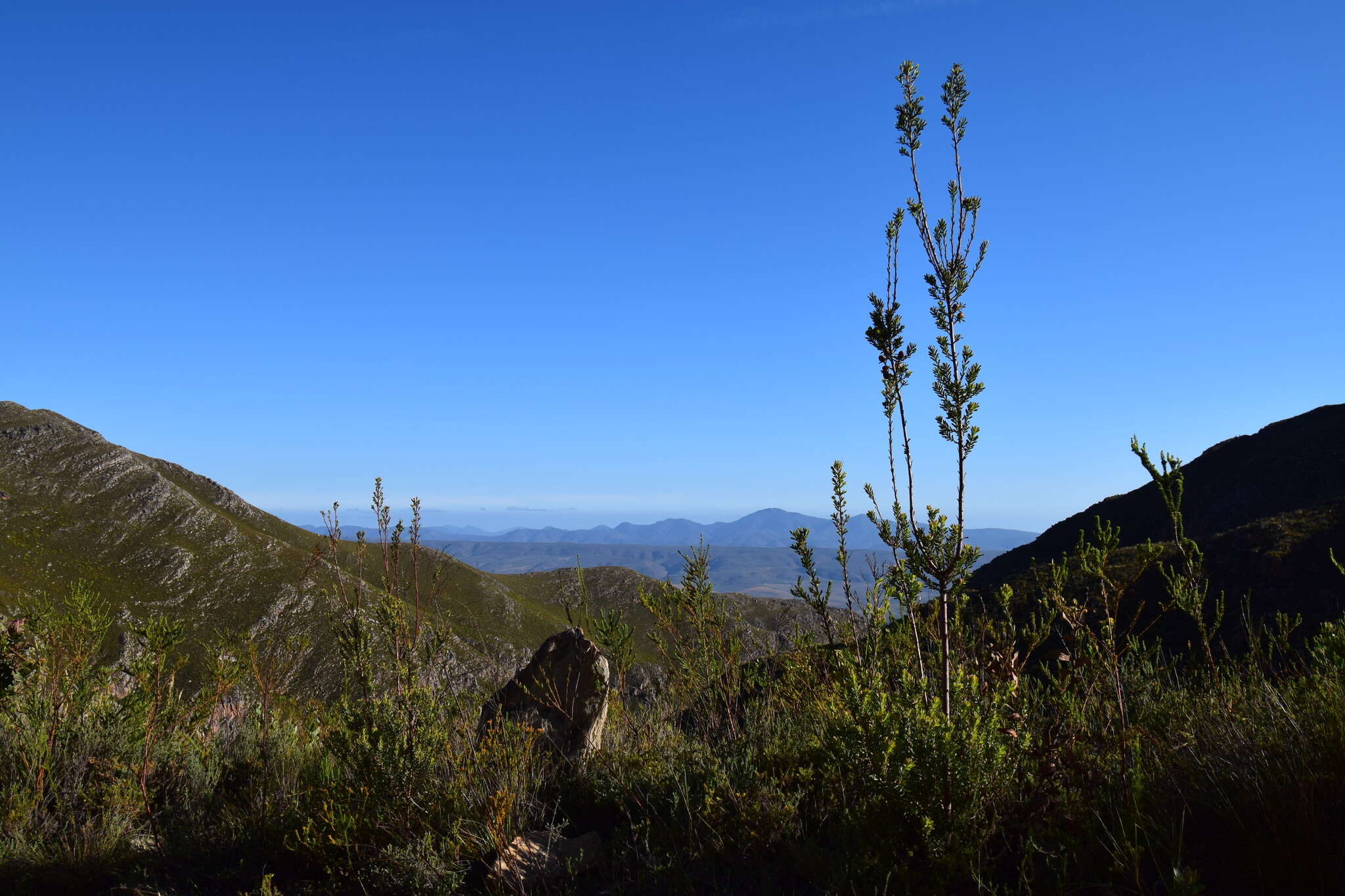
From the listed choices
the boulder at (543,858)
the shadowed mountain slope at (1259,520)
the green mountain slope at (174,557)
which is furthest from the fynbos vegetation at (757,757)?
the green mountain slope at (174,557)

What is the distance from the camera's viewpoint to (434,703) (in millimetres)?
4539

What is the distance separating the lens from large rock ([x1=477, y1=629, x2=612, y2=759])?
19.2ft

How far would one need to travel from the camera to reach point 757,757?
4730 mm

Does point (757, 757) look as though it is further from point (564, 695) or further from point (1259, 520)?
point (1259, 520)

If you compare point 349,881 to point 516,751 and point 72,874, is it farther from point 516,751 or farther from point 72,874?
point 72,874

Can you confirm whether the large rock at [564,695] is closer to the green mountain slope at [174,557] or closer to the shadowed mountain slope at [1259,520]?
the shadowed mountain slope at [1259,520]

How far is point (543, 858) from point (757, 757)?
5.02 ft

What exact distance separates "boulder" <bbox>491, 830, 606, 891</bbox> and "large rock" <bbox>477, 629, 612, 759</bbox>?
1.48 meters

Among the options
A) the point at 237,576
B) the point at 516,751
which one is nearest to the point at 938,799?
the point at 516,751

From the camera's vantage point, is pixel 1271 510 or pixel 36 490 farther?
pixel 36 490

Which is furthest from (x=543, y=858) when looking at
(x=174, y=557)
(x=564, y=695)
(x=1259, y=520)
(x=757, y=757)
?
(x=174, y=557)

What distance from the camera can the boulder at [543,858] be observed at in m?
3.68

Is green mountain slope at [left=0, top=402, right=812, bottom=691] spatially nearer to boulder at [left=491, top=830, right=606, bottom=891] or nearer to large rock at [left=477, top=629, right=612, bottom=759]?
large rock at [left=477, top=629, right=612, bottom=759]

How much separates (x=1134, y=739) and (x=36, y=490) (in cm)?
9592
